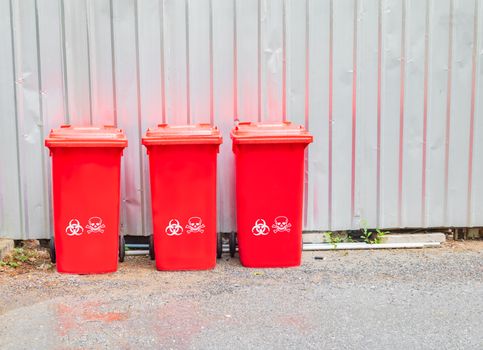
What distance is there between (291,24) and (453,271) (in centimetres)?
259

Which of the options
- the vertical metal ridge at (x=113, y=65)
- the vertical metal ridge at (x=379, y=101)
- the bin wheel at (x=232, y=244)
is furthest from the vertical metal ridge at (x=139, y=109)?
the vertical metal ridge at (x=379, y=101)

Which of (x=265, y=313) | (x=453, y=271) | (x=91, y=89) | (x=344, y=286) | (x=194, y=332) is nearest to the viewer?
(x=194, y=332)

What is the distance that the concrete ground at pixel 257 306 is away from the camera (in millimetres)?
4488

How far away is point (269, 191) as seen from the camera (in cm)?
594

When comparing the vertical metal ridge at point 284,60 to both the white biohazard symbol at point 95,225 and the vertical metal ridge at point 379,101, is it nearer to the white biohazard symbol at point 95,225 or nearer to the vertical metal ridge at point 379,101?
the vertical metal ridge at point 379,101

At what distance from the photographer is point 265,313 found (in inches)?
195

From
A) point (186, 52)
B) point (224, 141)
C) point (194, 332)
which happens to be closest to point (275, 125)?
point (224, 141)

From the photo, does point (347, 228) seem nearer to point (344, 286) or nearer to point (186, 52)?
point (344, 286)

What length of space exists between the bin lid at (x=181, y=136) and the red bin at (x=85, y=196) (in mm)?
240

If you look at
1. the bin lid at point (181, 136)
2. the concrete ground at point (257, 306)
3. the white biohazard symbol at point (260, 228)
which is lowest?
the concrete ground at point (257, 306)

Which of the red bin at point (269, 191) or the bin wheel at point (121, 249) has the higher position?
the red bin at point (269, 191)

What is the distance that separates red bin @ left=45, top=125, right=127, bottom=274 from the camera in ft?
18.8

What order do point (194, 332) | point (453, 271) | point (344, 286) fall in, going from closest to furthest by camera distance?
point (194, 332)
point (344, 286)
point (453, 271)

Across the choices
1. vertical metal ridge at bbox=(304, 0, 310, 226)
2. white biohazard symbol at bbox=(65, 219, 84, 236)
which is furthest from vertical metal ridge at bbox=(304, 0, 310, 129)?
white biohazard symbol at bbox=(65, 219, 84, 236)
